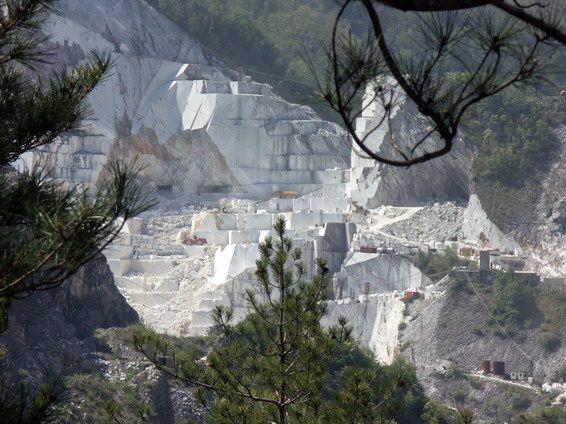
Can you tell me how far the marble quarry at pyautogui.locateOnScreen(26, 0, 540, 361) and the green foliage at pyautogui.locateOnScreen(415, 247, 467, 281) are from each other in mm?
258

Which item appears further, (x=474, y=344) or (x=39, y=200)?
(x=474, y=344)

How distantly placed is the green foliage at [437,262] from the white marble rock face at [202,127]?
1404cm

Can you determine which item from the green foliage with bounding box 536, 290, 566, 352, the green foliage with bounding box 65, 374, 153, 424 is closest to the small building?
the green foliage with bounding box 536, 290, 566, 352

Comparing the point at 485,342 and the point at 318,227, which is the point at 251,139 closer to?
the point at 318,227

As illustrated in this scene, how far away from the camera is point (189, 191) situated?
7875 cm

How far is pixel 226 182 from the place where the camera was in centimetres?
7931

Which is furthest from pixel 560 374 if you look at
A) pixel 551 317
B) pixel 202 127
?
pixel 202 127

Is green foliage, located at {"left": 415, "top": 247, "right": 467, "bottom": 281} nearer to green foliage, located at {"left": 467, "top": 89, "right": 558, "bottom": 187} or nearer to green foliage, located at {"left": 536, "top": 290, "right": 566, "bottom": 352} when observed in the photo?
green foliage, located at {"left": 536, "top": 290, "right": 566, "bottom": 352}

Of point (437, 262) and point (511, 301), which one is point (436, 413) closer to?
point (511, 301)

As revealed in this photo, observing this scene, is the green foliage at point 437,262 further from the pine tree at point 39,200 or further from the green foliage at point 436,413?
the pine tree at point 39,200

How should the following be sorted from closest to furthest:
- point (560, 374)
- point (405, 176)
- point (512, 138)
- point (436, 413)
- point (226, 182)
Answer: point (436, 413) < point (560, 374) < point (405, 176) < point (512, 138) < point (226, 182)

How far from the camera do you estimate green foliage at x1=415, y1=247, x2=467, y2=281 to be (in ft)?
202

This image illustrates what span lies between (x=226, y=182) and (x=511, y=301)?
2258 cm

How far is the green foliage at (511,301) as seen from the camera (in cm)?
5838
